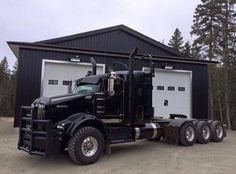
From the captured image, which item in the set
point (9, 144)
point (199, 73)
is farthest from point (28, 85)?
point (199, 73)

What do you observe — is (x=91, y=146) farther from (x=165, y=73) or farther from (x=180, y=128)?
(x=165, y=73)

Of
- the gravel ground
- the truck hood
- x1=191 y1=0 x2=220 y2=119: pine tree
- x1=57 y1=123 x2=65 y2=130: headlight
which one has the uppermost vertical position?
x1=191 y1=0 x2=220 y2=119: pine tree

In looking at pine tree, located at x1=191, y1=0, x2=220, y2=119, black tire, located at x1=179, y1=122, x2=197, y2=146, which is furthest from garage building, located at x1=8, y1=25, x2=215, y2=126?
pine tree, located at x1=191, y1=0, x2=220, y2=119

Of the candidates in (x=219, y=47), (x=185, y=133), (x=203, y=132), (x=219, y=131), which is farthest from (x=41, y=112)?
(x=219, y=47)

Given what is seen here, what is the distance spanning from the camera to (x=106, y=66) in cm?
1947

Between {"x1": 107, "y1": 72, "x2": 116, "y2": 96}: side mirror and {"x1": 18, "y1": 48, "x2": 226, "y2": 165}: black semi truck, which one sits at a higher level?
{"x1": 107, "y1": 72, "x2": 116, "y2": 96}: side mirror

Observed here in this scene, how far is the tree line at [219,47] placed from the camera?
30.3 m

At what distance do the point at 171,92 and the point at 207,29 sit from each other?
15984 mm

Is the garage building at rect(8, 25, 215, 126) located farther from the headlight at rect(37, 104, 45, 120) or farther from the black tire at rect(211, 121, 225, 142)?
the headlight at rect(37, 104, 45, 120)

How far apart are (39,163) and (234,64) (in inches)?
965

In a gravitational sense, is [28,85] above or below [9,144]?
above

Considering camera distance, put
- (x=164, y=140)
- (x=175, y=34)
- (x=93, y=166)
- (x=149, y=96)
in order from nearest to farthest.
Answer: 1. (x=93, y=166)
2. (x=149, y=96)
3. (x=164, y=140)
4. (x=175, y=34)

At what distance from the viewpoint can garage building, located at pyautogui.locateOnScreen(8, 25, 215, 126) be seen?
58.7ft

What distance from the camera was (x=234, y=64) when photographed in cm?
3052
